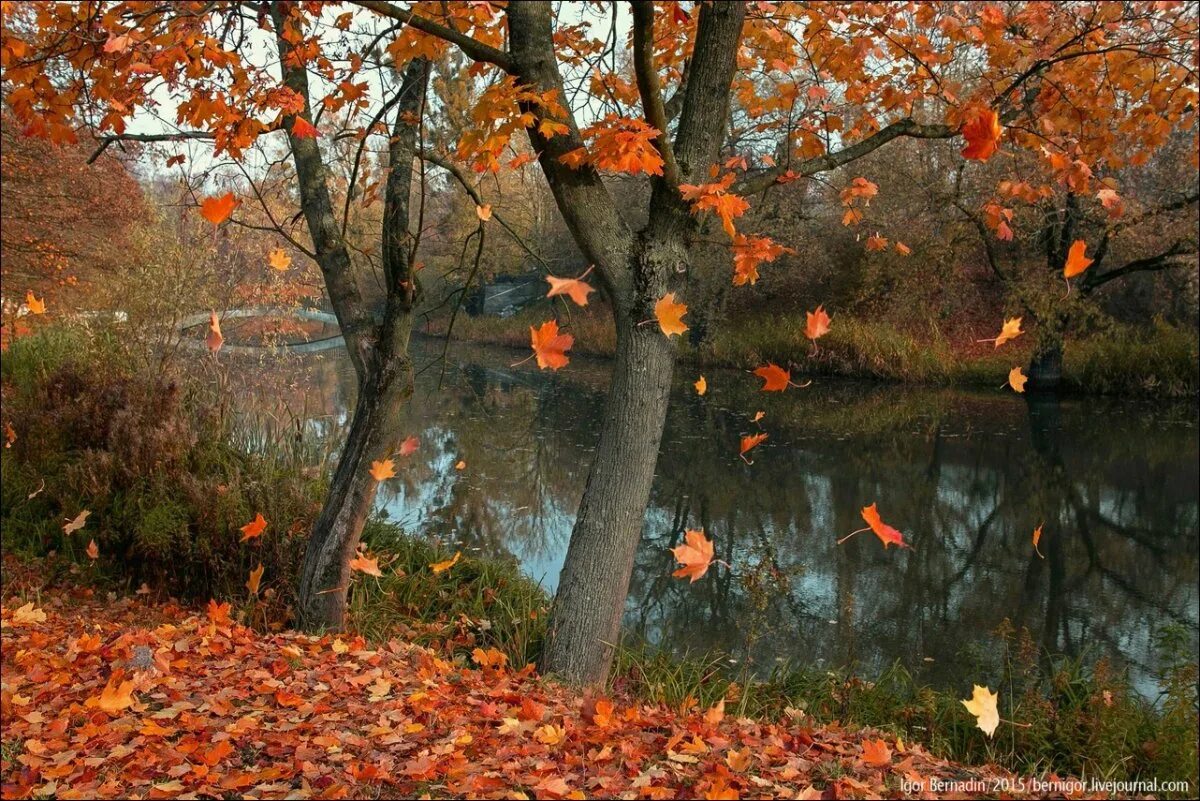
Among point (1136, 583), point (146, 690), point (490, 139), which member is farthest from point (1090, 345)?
point (146, 690)

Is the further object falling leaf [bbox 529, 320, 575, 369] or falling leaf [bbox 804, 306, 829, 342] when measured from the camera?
falling leaf [bbox 804, 306, 829, 342]

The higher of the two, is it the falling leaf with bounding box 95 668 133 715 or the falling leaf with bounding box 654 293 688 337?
the falling leaf with bounding box 654 293 688 337

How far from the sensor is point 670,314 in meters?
3.63

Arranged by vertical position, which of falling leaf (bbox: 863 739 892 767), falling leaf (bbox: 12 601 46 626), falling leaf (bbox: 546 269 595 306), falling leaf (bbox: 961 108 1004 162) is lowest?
falling leaf (bbox: 12 601 46 626)

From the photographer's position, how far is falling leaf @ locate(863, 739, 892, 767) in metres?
2.75

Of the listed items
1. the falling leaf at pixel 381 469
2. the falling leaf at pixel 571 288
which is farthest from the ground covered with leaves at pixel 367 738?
the falling leaf at pixel 571 288

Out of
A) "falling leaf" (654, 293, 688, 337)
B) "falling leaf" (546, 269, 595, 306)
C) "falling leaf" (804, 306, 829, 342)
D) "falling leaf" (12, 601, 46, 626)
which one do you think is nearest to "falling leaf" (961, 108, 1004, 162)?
"falling leaf" (804, 306, 829, 342)

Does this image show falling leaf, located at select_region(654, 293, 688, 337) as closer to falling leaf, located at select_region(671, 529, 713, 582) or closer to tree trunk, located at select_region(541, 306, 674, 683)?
tree trunk, located at select_region(541, 306, 674, 683)

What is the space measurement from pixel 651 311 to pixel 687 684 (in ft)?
6.30

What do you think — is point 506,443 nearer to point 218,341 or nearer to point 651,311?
point 218,341

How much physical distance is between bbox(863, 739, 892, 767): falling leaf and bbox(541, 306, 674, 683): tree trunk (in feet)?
4.57

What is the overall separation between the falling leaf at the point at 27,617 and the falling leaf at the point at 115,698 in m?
1.91

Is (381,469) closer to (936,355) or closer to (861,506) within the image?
(861,506)

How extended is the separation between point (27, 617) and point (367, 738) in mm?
2937
